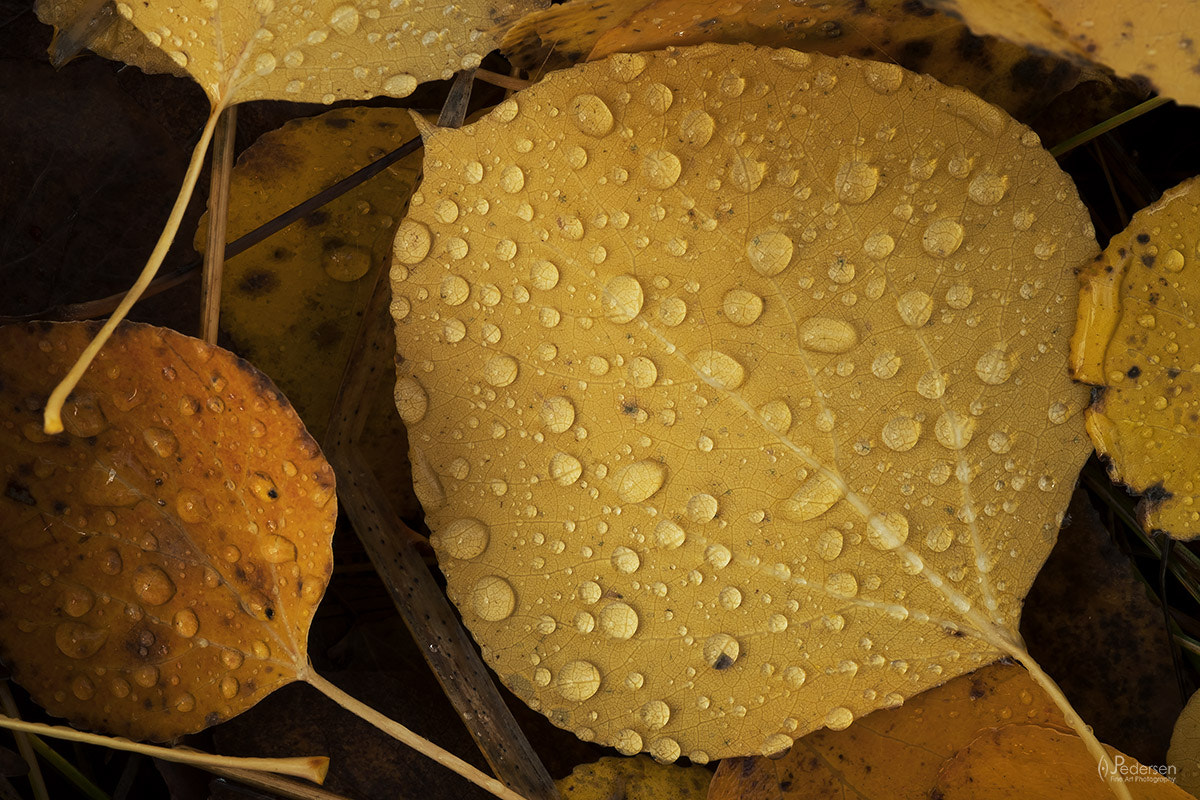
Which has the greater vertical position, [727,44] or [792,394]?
[727,44]

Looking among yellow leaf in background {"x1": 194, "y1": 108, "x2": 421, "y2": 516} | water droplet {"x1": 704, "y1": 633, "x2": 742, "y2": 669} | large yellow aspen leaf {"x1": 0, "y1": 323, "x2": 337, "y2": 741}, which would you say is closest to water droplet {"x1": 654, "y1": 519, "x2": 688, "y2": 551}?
water droplet {"x1": 704, "y1": 633, "x2": 742, "y2": 669}

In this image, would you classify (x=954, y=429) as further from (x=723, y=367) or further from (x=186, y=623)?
(x=186, y=623)

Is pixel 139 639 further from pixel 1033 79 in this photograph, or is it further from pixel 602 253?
pixel 1033 79

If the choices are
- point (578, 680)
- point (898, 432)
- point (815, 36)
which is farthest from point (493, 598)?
point (815, 36)

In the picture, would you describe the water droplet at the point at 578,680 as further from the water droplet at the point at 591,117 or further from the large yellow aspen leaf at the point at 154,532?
the water droplet at the point at 591,117

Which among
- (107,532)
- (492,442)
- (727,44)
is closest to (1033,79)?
(727,44)

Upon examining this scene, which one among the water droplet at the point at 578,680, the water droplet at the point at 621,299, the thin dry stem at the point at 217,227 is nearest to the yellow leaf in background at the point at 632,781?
the water droplet at the point at 578,680
